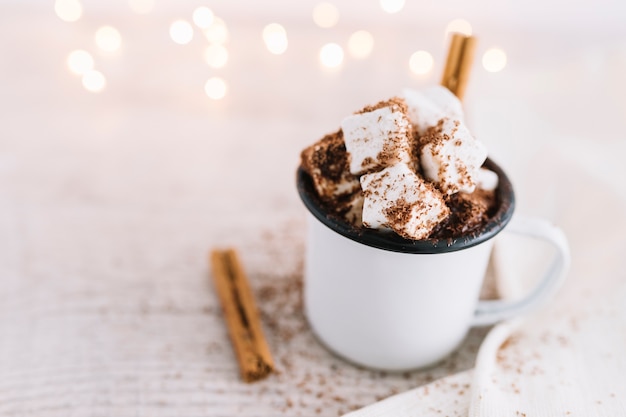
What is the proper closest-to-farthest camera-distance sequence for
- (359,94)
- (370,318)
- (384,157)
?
(384,157), (370,318), (359,94)

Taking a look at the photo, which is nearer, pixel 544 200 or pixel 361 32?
pixel 544 200

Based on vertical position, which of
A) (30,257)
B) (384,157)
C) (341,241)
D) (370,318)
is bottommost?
(30,257)

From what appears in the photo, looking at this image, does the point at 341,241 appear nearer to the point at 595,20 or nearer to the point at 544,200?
the point at 544,200

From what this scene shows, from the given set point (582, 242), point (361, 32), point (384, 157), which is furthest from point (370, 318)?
point (361, 32)

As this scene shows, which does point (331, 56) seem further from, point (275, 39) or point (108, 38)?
→ point (108, 38)

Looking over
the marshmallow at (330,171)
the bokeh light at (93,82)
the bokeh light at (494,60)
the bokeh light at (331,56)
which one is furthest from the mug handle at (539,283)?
the bokeh light at (93,82)

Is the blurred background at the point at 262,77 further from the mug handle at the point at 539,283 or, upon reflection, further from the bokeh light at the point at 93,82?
the mug handle at the point at 539,283

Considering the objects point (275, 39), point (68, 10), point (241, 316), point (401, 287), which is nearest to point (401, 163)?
point (401, 287)
